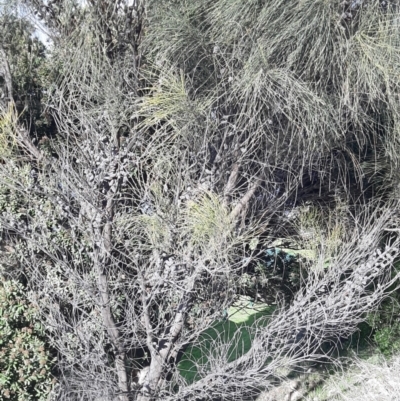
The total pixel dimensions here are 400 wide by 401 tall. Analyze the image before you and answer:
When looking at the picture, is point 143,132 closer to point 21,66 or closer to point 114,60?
point 114,60

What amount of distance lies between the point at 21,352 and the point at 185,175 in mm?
1869

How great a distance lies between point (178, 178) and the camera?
3752 millimetres

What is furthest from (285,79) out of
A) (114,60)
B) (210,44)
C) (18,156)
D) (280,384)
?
(280,384)

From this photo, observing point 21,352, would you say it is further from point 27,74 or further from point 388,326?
point 388,326

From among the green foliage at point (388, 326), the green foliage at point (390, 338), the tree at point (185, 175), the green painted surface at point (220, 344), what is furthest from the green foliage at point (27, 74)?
the green foliage at point (390, 338)

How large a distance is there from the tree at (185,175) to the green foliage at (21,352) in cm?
18

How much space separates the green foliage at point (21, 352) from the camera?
4.12m

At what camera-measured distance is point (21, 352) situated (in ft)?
13.6

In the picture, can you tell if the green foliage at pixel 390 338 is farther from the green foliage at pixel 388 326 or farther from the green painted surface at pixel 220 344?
the green painted surface at pixel 220 344

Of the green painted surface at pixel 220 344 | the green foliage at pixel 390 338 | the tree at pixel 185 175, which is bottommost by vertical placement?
the green foliage at pixel 390 338

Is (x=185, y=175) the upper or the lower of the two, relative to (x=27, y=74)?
lower

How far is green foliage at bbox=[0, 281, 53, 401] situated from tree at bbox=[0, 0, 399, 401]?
18 centimetres

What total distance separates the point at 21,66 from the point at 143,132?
165 cm

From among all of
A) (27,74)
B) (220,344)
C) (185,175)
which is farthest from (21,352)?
(27,74)
